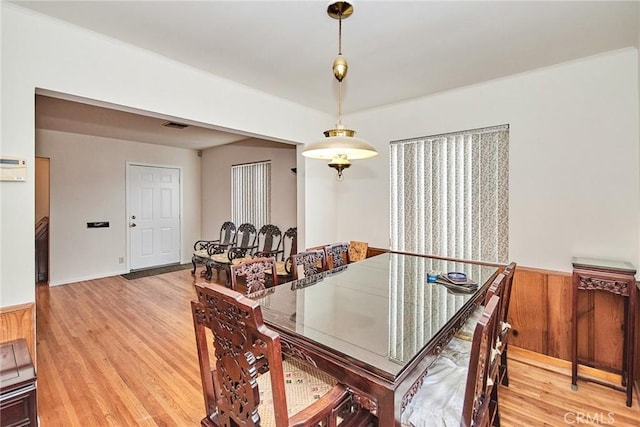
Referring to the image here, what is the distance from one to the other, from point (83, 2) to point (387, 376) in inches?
103

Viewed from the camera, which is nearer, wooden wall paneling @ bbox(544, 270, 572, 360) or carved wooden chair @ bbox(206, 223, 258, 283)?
wooden wall paneling @ bbox(544, 270, 572, 360)

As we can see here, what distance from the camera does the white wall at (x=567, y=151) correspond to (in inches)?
92.1

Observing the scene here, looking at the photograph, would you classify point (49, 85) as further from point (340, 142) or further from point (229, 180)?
point (229, 180)

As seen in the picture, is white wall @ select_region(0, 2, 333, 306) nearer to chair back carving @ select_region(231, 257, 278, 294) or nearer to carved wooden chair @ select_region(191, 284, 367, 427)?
chair back carving @ select_region(231, 257, 278, 294)

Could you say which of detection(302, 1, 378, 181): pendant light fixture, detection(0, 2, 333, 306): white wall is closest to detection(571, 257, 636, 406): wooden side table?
detection(302, 1, 378, 181): pendant light fixture

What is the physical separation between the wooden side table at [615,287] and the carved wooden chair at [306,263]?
2.02 metres

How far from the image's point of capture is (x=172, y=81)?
100 inches

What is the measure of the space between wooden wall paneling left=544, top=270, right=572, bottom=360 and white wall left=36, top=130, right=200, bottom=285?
6.49 m

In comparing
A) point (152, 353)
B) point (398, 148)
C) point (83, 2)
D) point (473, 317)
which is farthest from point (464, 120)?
point (152, 353)

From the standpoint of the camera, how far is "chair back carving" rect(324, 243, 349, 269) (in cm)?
284

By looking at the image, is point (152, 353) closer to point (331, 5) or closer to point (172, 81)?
point (172, 81)

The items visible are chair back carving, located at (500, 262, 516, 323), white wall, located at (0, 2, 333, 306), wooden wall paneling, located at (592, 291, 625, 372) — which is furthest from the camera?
wooden wall paneling, located at (592, 291, 625, 372)

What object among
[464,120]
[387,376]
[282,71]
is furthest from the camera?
[464,120]

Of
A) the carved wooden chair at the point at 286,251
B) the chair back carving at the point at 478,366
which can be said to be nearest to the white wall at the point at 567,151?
the chair back carving at the point at 478,366
